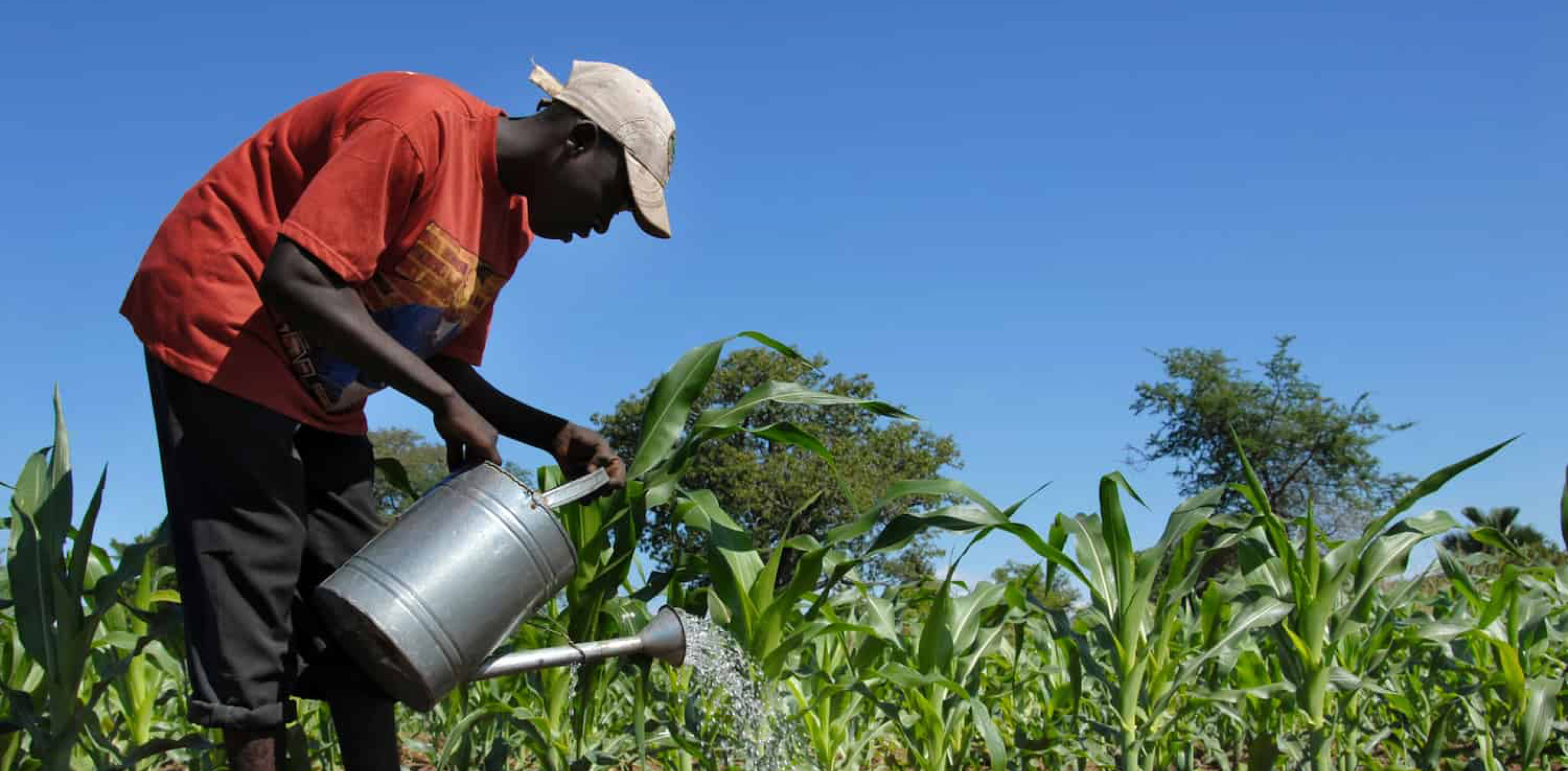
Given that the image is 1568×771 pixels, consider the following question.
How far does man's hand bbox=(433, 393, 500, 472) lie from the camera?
160cm

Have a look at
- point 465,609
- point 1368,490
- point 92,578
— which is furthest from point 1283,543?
point 1368,490

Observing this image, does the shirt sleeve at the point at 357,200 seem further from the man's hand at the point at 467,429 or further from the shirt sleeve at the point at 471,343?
the shirt sleeve at the point at 471,343

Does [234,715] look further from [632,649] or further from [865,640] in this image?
[865,640]

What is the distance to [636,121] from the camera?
171cm

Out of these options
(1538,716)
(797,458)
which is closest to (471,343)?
(1538,716)

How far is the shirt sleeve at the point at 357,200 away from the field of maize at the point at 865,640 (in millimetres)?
669

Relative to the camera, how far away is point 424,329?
1.81 metres

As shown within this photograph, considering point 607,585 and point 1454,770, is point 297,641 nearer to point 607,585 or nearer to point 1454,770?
point 607,585

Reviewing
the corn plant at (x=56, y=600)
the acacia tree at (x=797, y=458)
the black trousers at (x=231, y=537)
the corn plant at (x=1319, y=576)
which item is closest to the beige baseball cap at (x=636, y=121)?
the black trousers at (x=231, y=537)

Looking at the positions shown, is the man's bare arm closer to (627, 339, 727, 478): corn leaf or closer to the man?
(627, 339, 727, 478): corn leaf

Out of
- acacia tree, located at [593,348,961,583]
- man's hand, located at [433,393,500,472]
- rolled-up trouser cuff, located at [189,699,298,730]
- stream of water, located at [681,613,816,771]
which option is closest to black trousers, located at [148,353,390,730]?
rolled-up trouser cuff, located at [189,699,298,730]

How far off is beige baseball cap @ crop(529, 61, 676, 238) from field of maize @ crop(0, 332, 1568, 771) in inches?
16.8

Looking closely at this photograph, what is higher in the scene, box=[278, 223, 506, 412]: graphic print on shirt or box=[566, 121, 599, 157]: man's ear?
box=[566, 121, 599, 157]: man's ear

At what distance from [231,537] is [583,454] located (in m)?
0.59
